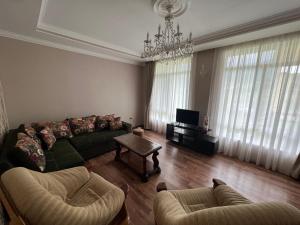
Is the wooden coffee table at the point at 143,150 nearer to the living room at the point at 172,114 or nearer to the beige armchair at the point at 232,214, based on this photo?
the living room at the point at 172,114

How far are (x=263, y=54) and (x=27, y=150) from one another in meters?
4.21

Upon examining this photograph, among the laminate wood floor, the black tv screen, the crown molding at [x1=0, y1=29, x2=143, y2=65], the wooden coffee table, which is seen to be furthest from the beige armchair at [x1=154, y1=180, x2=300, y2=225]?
the crown molding at [x1=0, y1=29, x2=143, y2=65]

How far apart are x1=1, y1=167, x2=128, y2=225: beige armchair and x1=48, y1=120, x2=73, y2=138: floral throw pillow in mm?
1661

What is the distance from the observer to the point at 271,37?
2.57 meters

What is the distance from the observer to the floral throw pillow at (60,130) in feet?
9.35

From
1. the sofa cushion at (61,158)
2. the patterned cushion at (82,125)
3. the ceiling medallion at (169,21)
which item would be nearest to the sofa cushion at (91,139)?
the patterned cushion at (82,125)

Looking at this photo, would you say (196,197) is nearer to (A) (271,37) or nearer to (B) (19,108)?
(A) (271,37)

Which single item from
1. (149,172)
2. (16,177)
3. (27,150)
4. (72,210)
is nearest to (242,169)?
(149,172)

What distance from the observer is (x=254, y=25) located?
7.48 ft

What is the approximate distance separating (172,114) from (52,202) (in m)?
3.82

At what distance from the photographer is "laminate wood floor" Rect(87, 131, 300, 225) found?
1.95 metres

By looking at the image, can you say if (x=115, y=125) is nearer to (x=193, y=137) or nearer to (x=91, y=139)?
(x=91, y=139)

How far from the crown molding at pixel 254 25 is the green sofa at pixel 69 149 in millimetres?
2853

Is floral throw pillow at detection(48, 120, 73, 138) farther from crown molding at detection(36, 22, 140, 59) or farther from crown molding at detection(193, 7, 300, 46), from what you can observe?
crown molding at detection(193, 7, 300, 46)
